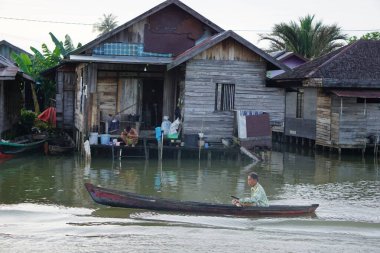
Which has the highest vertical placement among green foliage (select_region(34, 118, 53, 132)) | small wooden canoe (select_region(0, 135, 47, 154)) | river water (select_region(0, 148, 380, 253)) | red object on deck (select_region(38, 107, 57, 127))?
red object on deck (select_region(38, 107, 57, 127))

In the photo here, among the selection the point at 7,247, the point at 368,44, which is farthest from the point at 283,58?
the point at 7,247

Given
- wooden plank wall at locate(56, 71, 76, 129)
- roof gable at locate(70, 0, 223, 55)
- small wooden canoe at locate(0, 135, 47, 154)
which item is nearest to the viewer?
small wooden canoe at locate(0, 135, 47, 154)

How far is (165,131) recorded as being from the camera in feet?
78.2

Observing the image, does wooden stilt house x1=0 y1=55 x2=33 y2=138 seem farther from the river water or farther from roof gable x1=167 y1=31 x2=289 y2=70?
roof gable x1=167 y1=31 x2=289 y2=70

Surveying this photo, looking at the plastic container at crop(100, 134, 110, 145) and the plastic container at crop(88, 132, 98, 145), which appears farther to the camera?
the plastic container at crop(100, 134, 110, 145)

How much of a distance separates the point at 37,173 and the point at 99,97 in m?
5.39

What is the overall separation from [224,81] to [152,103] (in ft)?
11.5

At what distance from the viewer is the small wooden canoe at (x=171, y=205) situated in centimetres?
1396

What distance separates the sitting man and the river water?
72cm

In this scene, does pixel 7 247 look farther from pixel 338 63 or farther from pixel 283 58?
pixel 283 58

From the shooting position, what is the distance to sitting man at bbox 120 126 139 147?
908 inches

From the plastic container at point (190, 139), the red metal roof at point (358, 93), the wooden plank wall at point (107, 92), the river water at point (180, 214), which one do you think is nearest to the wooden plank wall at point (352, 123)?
the red metal roof at point (358, 93)

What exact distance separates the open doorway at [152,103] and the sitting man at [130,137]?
259 cm

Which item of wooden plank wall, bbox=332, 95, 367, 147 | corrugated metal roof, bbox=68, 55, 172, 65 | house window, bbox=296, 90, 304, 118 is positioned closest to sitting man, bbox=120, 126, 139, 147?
corrugated metal roof, bbox=68, 55, 172, 65
